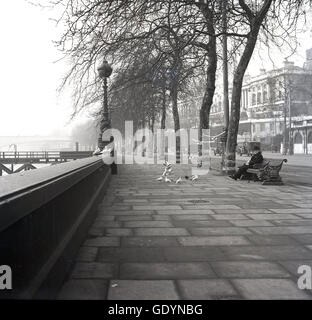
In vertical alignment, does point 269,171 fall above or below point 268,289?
above

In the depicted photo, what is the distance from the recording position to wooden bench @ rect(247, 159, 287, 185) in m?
13.1

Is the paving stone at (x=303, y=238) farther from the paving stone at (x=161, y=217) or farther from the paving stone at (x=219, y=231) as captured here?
the paving stone at (x=161, y=217)

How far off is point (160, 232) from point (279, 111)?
217 feet

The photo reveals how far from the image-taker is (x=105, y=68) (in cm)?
1514

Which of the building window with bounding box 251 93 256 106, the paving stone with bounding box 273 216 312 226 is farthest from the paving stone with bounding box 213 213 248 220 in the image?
the building window with bounding box 251 93 256 106

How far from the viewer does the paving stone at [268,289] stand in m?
3.56

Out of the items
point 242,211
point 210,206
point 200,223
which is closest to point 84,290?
point 200,223

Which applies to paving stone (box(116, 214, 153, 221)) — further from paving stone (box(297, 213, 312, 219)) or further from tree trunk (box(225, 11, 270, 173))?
tree trunk (box(225, 11, 270, 173))

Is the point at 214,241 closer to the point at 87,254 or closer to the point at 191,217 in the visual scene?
the point at 87,254

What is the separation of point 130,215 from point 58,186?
4113 millimetres

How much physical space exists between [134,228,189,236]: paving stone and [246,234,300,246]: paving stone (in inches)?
35.1

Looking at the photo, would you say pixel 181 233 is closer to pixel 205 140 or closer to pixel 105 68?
pixel 105 68

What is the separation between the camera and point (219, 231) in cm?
621
